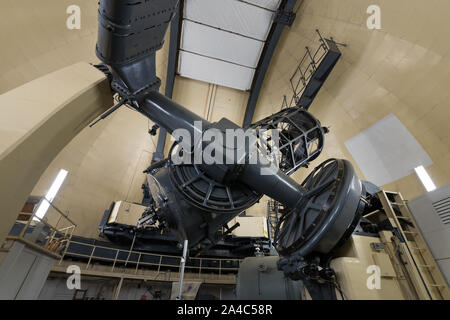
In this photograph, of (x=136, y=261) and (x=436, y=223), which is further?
(x=136, y=261)

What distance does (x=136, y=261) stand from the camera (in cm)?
870

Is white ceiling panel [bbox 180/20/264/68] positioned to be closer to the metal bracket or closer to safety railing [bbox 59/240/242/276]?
the metal bracket

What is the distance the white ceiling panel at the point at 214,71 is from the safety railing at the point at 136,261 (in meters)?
9.69

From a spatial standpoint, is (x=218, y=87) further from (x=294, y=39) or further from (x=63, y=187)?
(x=63, y=187)

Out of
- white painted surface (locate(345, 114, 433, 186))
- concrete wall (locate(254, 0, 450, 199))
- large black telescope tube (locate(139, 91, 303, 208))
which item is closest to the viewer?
large black telescope tube (locate(139, 91, 303, 208))

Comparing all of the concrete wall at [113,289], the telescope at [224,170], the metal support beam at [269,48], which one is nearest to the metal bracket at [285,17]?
the metal support beam at [269,48]

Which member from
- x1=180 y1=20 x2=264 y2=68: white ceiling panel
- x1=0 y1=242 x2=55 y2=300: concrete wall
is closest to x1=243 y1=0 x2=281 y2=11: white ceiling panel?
x1=180 y1=20 x2=264 y2=68: white ceiling panel

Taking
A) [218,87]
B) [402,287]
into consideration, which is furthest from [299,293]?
[218,87]

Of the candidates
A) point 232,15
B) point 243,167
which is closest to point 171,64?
point 232,15

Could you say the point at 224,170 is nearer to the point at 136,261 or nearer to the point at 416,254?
the point at 416,254

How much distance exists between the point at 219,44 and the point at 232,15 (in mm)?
1414

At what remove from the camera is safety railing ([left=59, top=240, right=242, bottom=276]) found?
7780mm

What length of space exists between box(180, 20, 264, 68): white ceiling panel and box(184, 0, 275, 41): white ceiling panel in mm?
271

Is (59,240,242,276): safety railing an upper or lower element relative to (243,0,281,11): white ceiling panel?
lower
